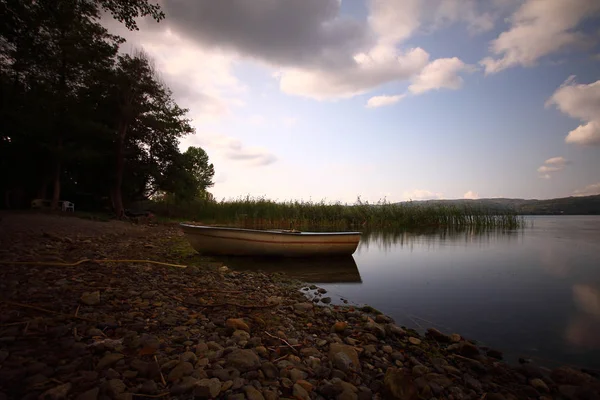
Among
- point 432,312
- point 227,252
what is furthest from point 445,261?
point 227,252

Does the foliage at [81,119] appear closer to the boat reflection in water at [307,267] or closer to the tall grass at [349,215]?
the tall grass at [349,215]

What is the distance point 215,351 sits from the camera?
2.30 m

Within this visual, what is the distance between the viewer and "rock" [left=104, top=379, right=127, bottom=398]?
1.64 meters

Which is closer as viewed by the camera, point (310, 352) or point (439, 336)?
point (310, 352)

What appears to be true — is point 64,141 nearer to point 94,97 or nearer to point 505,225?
point 94,97

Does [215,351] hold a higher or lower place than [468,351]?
higher

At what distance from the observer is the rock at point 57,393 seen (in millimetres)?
1551

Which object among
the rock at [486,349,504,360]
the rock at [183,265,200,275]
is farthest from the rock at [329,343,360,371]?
the rock at [183,265,200,275]

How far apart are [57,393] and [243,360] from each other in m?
1.10

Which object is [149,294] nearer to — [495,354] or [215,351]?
[215,351]

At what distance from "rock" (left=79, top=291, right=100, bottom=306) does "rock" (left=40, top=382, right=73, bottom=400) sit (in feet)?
5.06

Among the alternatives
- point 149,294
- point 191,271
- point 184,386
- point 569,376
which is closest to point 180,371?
point 184,386

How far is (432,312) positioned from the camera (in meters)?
4.25

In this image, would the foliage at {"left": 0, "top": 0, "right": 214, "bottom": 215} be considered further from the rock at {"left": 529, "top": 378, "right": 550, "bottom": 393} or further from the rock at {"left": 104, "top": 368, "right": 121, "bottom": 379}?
the rock at {"left": 529, "top": 378, "right": 550, "bottom": 393}
